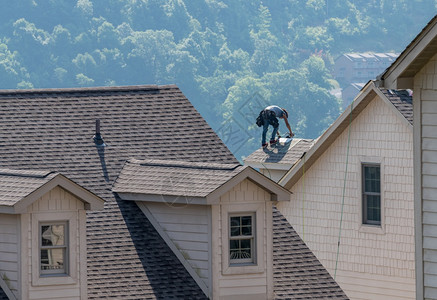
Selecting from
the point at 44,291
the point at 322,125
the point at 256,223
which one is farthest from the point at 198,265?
the point at 322,125

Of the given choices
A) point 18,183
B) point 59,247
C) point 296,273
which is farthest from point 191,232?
point 18,183

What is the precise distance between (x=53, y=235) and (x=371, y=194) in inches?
420

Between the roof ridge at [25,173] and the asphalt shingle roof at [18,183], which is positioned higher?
the roof ridge at [25,173]

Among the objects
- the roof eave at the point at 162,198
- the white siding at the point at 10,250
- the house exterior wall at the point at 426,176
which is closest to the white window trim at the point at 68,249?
the white siding at the point at 10,250

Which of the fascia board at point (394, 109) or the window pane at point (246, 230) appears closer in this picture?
the window pane at point (246, 230)

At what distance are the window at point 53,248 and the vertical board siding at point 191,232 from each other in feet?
6.53

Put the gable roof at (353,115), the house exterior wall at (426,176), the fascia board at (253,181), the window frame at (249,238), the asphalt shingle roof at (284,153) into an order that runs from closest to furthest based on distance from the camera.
→ the house exterior wall at (426,176), the fascia board at (253,181), the window frame at (249,238), the gable roof at (353,115), the asphalt shingle roof at (284,153)

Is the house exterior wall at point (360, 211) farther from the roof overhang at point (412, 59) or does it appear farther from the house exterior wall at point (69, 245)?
the roof overhang at point (412, 59)

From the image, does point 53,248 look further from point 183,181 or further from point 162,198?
point 183,181

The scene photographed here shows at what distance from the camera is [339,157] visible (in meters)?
26.5

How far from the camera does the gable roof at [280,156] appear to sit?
3014 centimetres

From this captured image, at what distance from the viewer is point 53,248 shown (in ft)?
53.7

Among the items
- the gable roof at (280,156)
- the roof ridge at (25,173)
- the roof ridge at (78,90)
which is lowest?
the roof ridge at (25,173)

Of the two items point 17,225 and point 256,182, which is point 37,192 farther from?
point 256,182
